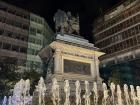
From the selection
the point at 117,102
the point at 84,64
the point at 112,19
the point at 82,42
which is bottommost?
the point at 117,102

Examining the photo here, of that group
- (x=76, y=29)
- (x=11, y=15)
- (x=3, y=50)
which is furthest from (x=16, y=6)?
(x=76, y=29)

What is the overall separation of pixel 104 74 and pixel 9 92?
3182cm

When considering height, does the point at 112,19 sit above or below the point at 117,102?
above

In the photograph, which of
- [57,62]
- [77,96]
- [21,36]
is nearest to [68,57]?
[57,62]

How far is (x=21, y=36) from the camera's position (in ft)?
186

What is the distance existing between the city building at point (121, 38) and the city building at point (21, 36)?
1701cm

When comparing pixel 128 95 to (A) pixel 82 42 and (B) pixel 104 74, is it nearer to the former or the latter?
(A) pixel 82 42

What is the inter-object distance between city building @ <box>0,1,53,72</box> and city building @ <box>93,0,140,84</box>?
55.8 feet

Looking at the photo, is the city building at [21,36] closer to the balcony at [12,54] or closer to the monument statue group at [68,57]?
the balcony at [12,54]

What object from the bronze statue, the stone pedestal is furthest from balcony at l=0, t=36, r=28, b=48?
the stone pedestal

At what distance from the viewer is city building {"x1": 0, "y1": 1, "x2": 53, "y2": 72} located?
52.2 metres

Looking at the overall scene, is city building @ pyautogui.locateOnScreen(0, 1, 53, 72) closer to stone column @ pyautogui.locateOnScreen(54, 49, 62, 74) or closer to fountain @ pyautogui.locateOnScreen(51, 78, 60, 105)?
stone column @ pyautogui.locateOnScreen(54, 49, 62, 74)

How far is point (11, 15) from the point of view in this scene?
56.0 meters

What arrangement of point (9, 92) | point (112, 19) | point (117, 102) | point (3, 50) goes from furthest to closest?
point (112, 19), point (3, 50), point (9, 92), point (117, 102)
